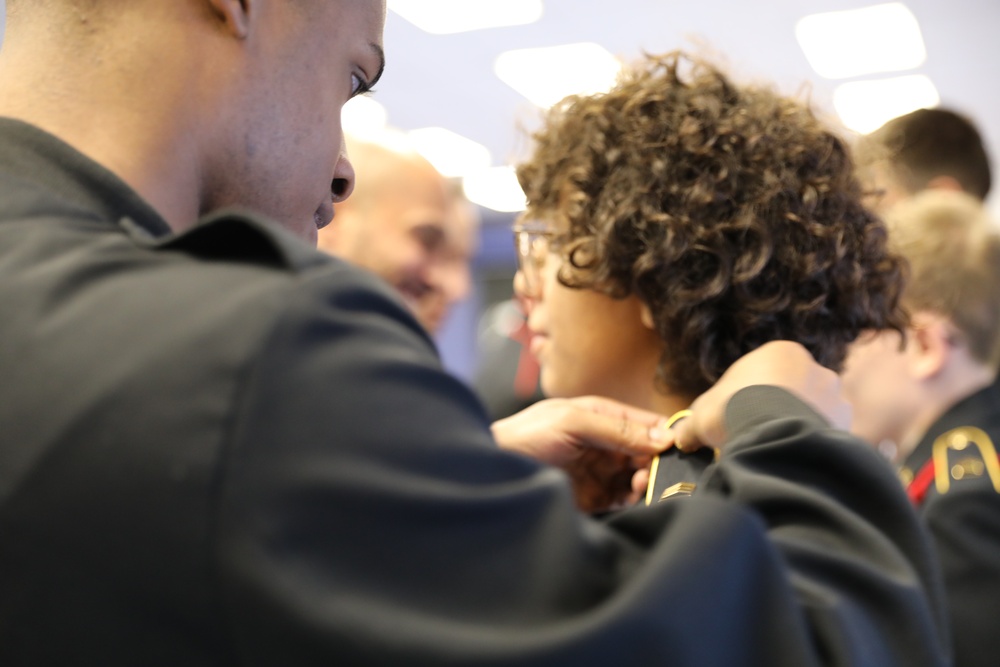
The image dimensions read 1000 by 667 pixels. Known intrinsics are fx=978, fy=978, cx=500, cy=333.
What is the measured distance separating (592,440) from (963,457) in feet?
3.17

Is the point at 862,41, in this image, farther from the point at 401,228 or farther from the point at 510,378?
the point at 401,228

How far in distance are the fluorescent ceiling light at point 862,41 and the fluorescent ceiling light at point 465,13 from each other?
1396mm

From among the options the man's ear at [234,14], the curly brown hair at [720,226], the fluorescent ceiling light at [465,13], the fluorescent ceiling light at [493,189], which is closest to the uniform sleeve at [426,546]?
the man's ear at [234,14]

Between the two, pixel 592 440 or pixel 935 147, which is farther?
pixel 935 147

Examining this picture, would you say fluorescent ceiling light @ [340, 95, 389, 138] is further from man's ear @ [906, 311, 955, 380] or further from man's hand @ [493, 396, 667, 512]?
man's hand @ [493, 396, 667, 512]

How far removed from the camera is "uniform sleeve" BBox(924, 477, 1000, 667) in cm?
149

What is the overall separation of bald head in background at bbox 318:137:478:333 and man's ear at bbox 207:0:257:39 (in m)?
1.57

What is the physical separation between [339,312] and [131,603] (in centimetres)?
18

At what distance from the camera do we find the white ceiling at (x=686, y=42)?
4754 millimetres

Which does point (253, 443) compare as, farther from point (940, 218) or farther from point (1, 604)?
point (940, 218)

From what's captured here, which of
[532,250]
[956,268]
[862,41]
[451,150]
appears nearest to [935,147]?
[956,268]

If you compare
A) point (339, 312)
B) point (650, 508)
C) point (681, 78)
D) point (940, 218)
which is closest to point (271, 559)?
point (339, 312)

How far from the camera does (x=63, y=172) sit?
0.68m

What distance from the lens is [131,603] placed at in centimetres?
48
